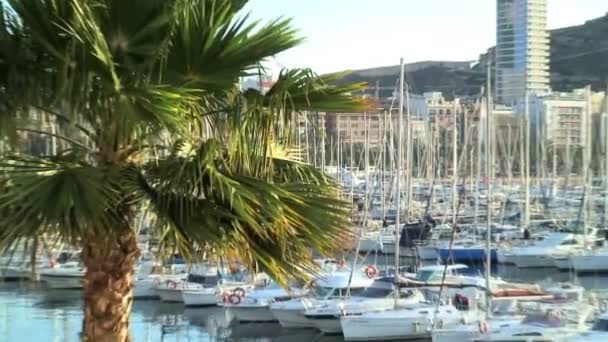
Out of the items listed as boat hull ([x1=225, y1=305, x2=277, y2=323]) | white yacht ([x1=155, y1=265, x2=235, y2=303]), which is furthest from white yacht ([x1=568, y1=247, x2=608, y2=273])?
boat hull ([x1=225, y1=305, x2=277, y2=323])

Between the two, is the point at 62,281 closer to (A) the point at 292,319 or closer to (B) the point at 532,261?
(A) the point at 292,319

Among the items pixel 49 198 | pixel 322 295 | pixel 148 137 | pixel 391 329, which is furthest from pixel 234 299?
pixel 49 198

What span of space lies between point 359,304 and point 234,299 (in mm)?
6147

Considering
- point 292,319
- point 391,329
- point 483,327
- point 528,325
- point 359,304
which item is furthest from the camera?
point 292,319

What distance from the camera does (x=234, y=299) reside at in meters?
33.7

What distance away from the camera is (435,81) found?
6127 inches

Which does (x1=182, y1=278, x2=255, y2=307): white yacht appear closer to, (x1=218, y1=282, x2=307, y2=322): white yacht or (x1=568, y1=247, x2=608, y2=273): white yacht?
(x1=218, y1=282, x2=307, y2=322): white yacht

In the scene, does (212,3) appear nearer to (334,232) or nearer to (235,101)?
(235,101)

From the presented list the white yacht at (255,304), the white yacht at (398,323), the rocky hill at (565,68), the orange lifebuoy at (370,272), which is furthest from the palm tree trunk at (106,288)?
the rocky hill at (565,68)

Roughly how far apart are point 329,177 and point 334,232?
885mm

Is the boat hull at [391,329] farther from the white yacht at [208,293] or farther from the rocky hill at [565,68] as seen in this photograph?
the rocky hill at [565,68]

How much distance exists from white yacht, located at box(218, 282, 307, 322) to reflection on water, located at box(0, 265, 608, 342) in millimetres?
329

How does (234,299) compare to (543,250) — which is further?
(543,250)

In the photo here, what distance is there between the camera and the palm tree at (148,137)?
221 inches
